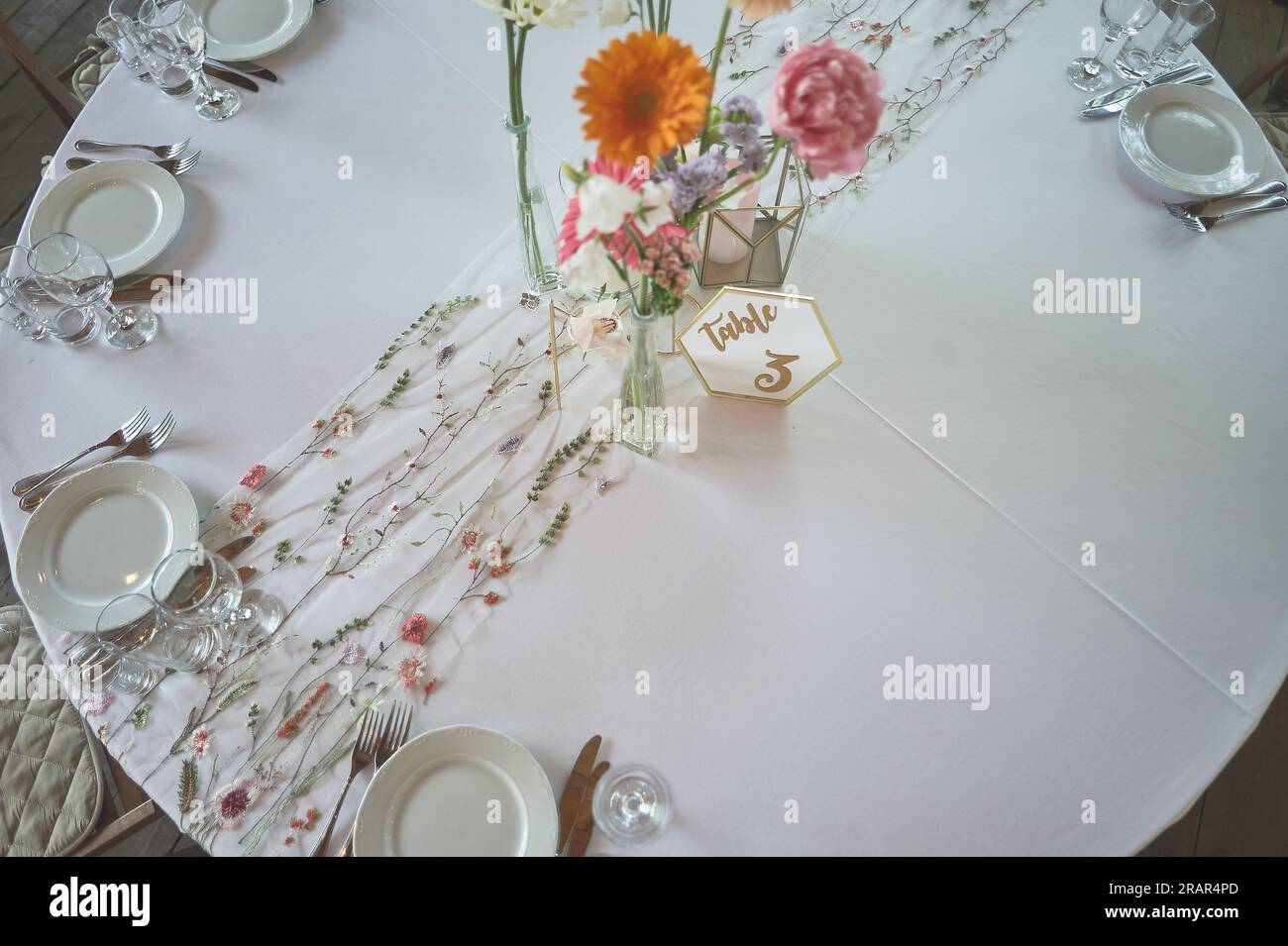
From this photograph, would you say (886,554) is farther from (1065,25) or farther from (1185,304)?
(1065,25)

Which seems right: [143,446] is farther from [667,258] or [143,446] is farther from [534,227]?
[667,258]

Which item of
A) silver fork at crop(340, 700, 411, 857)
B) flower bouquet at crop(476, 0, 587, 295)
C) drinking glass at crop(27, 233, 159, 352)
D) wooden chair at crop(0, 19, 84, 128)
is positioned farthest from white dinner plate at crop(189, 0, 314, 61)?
silver fork at crop(340, 700, 411, 857)

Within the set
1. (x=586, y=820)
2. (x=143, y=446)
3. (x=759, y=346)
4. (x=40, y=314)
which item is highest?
(x=40, y=314)

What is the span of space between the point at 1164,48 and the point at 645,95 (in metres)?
1.37

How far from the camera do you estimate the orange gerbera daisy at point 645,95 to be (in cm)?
71

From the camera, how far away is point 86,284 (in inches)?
53.3

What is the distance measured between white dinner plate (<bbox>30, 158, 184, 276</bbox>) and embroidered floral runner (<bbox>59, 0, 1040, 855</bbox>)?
0.49 meters

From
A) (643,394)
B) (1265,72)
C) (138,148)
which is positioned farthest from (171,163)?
(1265,72)

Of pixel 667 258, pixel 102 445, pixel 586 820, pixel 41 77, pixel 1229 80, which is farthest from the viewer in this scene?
pixel 1229 80

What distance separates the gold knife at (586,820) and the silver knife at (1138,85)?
59.1 inches

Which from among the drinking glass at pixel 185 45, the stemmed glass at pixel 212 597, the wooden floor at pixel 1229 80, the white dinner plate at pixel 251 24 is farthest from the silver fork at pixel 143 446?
the wooden floor at pixel 1229 80

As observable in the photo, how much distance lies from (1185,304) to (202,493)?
1681 millimetres

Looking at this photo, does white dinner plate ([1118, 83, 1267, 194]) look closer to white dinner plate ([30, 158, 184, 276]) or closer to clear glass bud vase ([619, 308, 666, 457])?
clear glass bud vase ([619, 308, 666, 457])

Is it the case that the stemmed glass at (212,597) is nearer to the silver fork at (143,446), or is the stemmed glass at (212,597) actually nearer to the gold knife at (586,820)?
the silver fork at (143,446)
